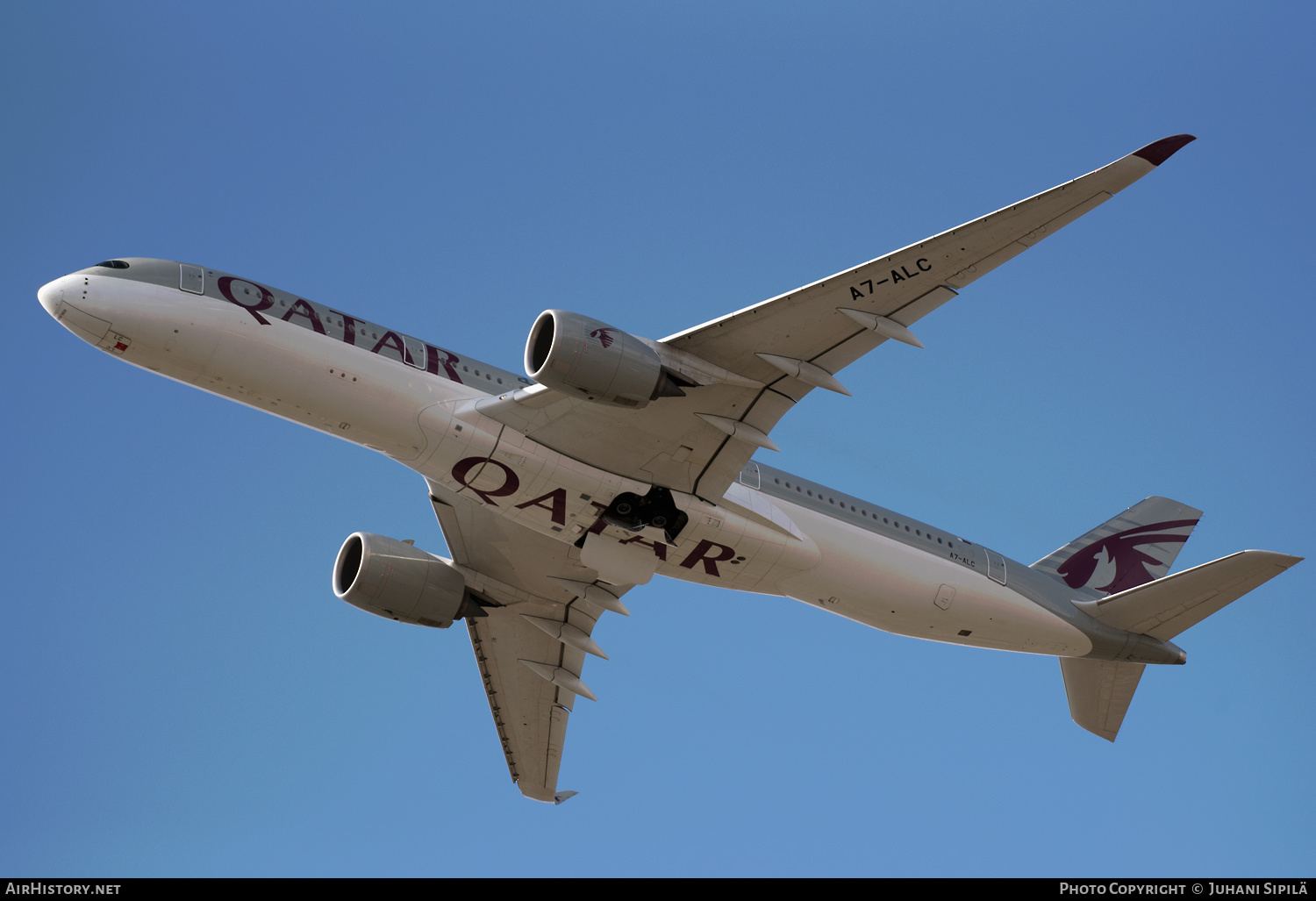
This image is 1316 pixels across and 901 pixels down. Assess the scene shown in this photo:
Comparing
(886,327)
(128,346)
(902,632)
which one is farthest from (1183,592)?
(128,346)

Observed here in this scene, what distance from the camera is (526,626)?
3297 cm

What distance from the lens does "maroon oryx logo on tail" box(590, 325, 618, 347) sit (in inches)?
887

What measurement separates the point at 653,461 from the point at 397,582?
851 cm

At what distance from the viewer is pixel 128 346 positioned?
2317cm

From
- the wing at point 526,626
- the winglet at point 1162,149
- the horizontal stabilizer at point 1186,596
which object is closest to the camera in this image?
the winglet at point 1162,149

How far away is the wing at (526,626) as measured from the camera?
3103 centimetres

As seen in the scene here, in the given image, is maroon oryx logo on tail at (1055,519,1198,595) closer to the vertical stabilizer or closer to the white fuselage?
the vertical stabilizer

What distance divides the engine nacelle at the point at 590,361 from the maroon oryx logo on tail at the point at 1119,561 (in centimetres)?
1497

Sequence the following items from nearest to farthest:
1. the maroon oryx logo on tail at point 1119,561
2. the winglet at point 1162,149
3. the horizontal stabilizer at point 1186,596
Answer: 1. the winglet at point 1162,149
2. the horizontal stabilizer at point 1186,596
3. the maroon oryx logo on tail at point 1119,561

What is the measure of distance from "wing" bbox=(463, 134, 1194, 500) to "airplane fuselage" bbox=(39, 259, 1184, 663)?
68cm

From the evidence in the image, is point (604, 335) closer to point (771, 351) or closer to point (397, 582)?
point (771, 351)

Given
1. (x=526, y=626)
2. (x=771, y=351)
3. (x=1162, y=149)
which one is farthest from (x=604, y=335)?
(x=526, y=626)

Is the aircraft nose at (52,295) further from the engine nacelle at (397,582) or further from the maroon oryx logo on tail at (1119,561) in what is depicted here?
the maroon oryx logo on tail at (1119,561)

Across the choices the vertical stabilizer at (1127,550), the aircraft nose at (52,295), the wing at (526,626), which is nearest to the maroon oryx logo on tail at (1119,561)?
the vertical stabilizer at (1127,550)
